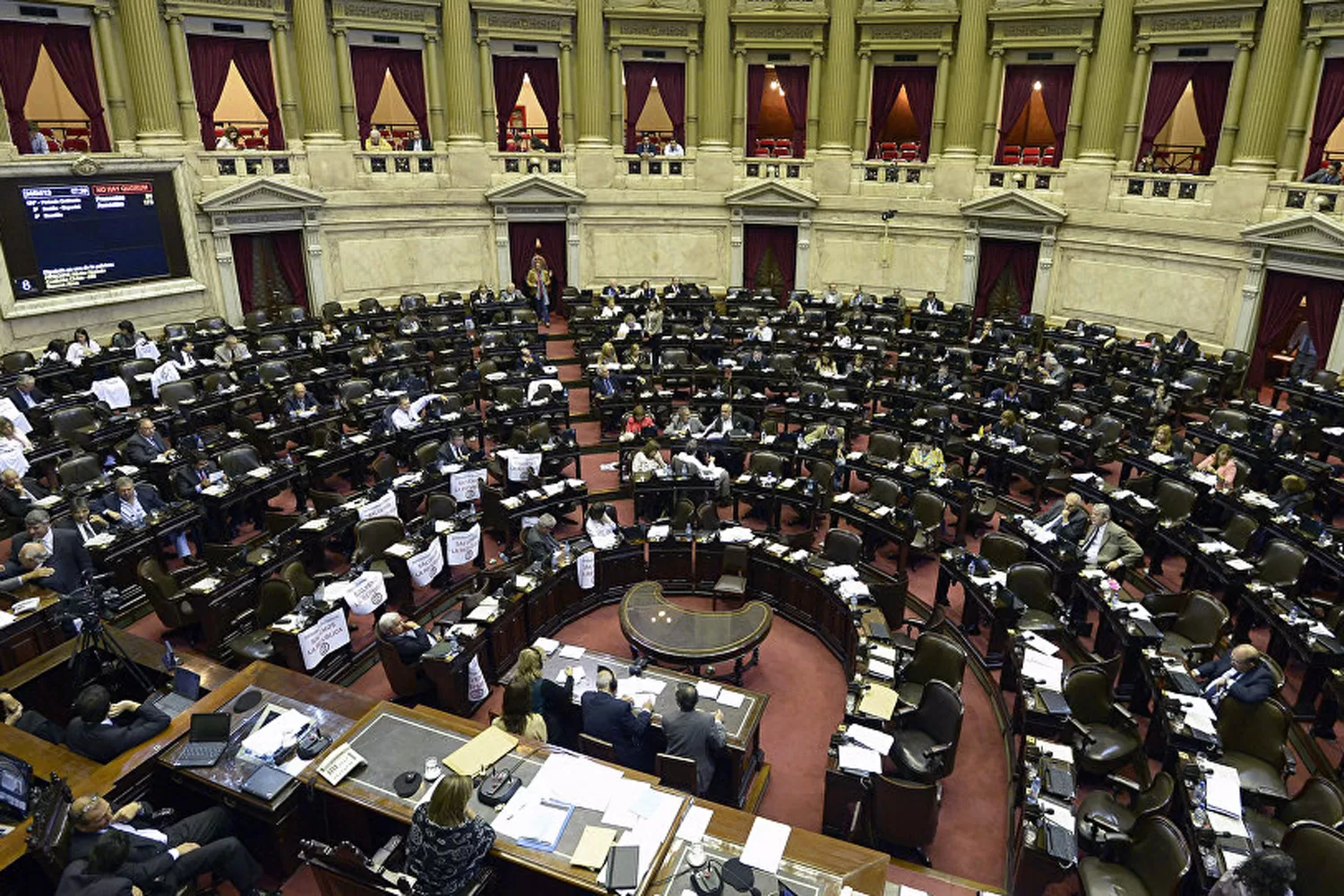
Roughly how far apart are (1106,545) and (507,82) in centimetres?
2129

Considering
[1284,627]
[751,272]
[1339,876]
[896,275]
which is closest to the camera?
[1339,876]

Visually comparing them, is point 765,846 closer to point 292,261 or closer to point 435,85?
point 292,261

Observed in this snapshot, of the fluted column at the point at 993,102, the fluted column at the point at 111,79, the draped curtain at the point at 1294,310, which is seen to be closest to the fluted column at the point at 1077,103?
the fluted column at the point at 993,102

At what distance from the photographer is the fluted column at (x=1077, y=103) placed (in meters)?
22.0

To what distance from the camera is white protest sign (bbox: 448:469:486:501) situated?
13336 mm

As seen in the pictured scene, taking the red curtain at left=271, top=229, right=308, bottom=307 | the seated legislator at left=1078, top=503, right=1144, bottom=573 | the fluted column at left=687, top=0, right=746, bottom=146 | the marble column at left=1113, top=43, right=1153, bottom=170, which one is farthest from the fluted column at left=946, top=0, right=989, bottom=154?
the red curtain at left=271, top=229, right=308, bottom=307

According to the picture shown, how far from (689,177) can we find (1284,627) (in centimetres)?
2043

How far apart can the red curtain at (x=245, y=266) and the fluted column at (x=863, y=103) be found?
17.3 metres

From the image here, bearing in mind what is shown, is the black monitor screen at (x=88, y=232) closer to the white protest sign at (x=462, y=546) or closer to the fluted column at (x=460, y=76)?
the fluted column at (x=460, y=76)

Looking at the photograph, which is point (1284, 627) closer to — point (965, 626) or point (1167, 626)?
point (1167, 626)

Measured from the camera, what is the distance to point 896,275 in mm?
25156

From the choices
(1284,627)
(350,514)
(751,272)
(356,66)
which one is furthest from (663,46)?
(1284,627)

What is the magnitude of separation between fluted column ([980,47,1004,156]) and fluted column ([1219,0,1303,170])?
5.98 m

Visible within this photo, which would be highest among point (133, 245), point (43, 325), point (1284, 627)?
point (133, 245)
